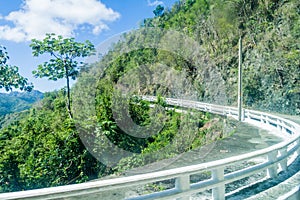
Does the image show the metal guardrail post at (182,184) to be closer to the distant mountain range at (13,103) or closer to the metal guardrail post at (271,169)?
the metal guardrail post at (271,169)

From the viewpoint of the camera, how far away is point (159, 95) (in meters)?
26.8

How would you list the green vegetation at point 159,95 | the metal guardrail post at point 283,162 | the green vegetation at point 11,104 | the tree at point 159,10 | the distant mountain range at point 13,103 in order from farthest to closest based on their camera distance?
the tree at point 159,10, the distant mountain range at point 13,103, the green vegetation at point 11,104, the green vegetation at point 159,95, the metal guardrail post at point 283,162

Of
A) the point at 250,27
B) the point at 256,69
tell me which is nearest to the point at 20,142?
the point at 256,69

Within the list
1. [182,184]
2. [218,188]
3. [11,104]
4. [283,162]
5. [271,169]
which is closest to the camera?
[182,184]

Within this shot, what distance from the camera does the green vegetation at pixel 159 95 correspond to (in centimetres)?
1529

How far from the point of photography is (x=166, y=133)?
17.6 meters

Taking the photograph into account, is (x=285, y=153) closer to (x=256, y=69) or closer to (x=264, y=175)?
(x=264, y=175)

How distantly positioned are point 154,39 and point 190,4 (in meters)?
14.0

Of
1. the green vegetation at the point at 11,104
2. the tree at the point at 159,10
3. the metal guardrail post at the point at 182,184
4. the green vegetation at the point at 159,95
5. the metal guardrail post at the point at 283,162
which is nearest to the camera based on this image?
the metal guardrail post at the point at 182,184

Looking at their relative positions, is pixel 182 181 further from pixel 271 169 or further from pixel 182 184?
pixel 271 169

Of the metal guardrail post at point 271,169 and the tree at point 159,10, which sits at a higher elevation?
the tree at point 159,10

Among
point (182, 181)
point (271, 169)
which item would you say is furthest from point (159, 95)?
point (182, 181)

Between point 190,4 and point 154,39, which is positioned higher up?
point 190,4

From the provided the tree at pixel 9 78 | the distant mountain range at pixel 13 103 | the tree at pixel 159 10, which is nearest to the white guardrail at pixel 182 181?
the tree at pixel 9 78
